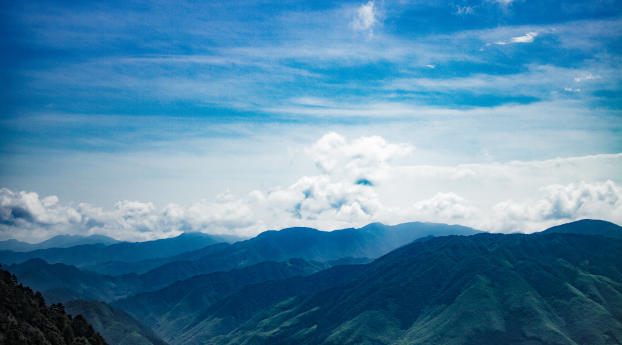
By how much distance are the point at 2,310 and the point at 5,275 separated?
25.4 metres

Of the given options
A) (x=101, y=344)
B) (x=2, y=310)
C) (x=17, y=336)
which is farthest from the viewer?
(x=101, y=344)

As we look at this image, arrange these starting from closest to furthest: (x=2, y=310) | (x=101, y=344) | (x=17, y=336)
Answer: (x=17, y=336)
(x=2, y=310)
(x=101, y=344)

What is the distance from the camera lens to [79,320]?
16100 centimetres

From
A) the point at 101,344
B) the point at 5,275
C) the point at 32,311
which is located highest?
the point at 5,275

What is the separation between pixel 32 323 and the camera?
145250 millimetres

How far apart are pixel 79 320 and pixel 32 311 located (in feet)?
53.0

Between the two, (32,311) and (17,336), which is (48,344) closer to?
(17,336)

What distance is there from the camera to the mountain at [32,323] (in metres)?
132

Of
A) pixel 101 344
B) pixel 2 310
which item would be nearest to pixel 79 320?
pixel 101 344

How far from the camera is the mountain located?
5188 inches

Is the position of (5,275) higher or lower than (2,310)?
higher

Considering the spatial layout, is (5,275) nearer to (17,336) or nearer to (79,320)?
(79,320)

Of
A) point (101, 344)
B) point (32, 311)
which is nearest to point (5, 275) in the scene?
point (32, 311)

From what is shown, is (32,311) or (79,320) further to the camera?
(79,320)
